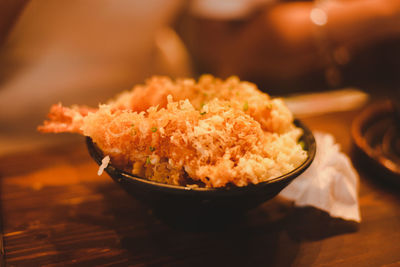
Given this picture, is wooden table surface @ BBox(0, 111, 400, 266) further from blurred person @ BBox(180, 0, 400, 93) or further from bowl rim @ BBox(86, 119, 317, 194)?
blurred person @ BBox(180, 0, 400, 93)

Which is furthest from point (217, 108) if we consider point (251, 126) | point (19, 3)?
point (19, 3)

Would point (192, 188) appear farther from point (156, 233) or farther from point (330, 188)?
point (330, 188)

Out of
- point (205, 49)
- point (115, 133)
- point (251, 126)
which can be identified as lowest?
point (251, 126)

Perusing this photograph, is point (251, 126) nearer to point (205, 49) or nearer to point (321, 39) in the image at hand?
point (321, 39)

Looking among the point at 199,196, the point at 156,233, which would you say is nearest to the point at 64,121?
the point at 156,233

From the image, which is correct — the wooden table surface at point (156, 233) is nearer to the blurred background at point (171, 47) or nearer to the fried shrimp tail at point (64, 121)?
the fried shrimp tail at point (64, 121)

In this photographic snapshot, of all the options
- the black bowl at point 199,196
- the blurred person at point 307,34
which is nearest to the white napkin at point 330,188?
the black bowl at point 199,196
